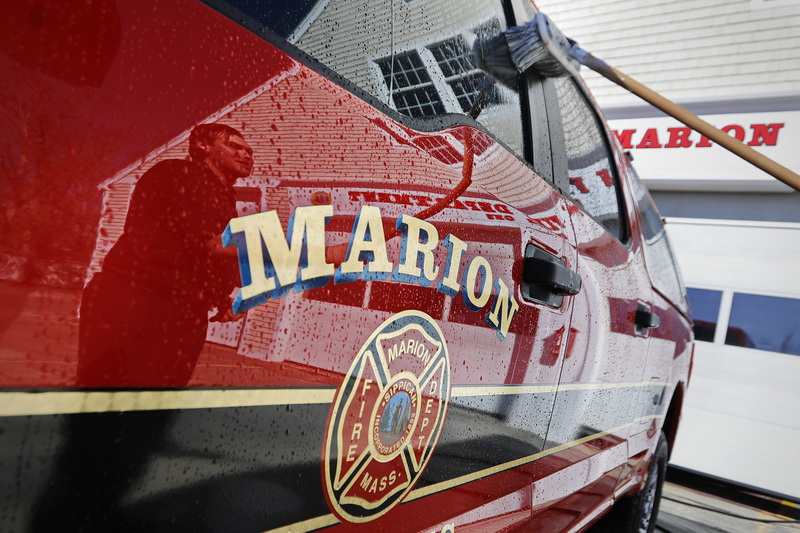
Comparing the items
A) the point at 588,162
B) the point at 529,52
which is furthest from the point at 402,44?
the point at 588,162

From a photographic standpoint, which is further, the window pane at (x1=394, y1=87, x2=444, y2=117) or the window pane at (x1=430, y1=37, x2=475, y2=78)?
the window pane at (x1=430, y1=37, x2=475, y2=78)

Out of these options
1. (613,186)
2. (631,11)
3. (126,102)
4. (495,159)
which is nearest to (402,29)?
(495,159)

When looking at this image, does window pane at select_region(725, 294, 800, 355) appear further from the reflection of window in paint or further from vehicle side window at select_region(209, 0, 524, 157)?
vehicle side window at select_region(209, 0, 524, 157)

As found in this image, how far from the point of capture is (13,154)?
0.48 metres

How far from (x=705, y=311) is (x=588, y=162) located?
5898 millimetres

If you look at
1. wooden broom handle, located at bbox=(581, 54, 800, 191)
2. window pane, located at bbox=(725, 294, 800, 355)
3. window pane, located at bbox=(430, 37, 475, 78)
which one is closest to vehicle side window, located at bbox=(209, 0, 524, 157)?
window pane, located at bbox=(430, 37, 475, 78)

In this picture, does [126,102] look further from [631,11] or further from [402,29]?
[631,11]

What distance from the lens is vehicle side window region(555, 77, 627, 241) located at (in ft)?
6.08

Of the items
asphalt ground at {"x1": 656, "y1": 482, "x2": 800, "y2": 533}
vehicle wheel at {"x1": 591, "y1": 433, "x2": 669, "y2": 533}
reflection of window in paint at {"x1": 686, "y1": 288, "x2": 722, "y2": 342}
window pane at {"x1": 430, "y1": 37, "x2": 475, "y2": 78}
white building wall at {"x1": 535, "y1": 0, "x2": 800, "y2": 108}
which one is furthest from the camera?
white building wall at {"x1": 535, "y1": 0, "x2": 800, "y2": 108}

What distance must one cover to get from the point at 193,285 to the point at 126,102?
184 millimetres

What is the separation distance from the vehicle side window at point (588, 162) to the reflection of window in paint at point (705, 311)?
214 inches

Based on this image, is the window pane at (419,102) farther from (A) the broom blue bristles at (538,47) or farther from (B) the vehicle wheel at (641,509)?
(B) the vehicle wheel at (641,509)

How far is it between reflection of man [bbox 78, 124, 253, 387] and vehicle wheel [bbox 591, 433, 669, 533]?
2.80 m

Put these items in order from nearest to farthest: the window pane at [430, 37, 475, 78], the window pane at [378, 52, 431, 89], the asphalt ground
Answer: the window pane at [378, 52, 431, 89], the window pane at [430, 37, 475, 78], the asphalt ground
